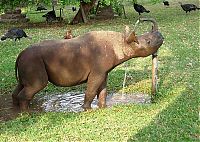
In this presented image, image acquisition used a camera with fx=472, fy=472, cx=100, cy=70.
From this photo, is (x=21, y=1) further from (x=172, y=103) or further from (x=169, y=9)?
(x=172, y=103)

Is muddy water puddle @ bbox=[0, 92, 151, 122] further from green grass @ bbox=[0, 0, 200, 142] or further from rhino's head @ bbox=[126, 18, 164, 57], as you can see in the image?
rhino's head @ bbox=[126, 18, 164, 57]

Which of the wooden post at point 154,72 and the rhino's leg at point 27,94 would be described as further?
the wooden post at point 154,72

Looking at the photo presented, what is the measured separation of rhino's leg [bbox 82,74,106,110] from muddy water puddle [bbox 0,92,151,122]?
0.21 m

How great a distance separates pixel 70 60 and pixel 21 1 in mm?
12830

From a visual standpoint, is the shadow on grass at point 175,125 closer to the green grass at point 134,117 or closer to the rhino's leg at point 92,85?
the green grass at point 134,117

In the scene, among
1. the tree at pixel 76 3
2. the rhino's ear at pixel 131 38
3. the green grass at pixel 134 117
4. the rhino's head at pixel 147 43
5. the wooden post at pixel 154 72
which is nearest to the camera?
the green grass at pixel 134 117

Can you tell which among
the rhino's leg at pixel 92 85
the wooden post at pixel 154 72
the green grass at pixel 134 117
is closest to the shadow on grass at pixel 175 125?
the green grass at pixel 134 117

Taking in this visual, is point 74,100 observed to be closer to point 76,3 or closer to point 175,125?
point 175,125

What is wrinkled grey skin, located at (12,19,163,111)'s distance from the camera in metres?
8.04

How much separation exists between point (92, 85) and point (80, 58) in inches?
20.0

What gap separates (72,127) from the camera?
7137 mm

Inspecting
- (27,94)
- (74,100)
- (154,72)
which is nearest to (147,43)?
(154,72)

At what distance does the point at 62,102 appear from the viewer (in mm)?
9000

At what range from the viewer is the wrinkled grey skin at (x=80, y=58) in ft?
26.4
